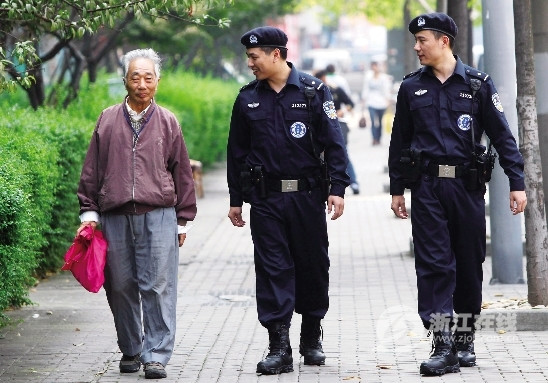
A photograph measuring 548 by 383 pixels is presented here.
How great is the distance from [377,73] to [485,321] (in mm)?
23965

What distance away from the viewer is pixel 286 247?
7.53 m

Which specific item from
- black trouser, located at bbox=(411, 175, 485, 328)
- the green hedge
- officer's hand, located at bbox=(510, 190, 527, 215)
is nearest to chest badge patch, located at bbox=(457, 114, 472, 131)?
black trouser, located at bbox=(411, 175, 485, 328)

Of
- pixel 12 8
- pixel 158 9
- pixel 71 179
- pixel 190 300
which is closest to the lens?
pixel 12 8

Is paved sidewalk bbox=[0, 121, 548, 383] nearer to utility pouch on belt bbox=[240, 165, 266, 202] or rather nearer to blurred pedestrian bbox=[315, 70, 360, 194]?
utility pouch on belt bbox=[240, 165, 266, 202]

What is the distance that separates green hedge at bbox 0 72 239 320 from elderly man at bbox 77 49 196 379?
944mm

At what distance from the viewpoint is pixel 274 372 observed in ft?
24.4

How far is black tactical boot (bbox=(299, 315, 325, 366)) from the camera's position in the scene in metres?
7.67

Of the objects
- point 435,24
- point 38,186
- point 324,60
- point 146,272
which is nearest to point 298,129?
point 435,24

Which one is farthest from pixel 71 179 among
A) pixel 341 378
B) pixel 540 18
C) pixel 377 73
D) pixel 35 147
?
pixel 377 73

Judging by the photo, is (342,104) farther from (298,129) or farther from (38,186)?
(298,129)

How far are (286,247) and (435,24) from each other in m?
1.47

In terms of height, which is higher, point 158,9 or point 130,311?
point 158,9

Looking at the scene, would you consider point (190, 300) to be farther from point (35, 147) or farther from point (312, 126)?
point (312, 126)

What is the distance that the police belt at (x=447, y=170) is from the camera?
7.32 metres
